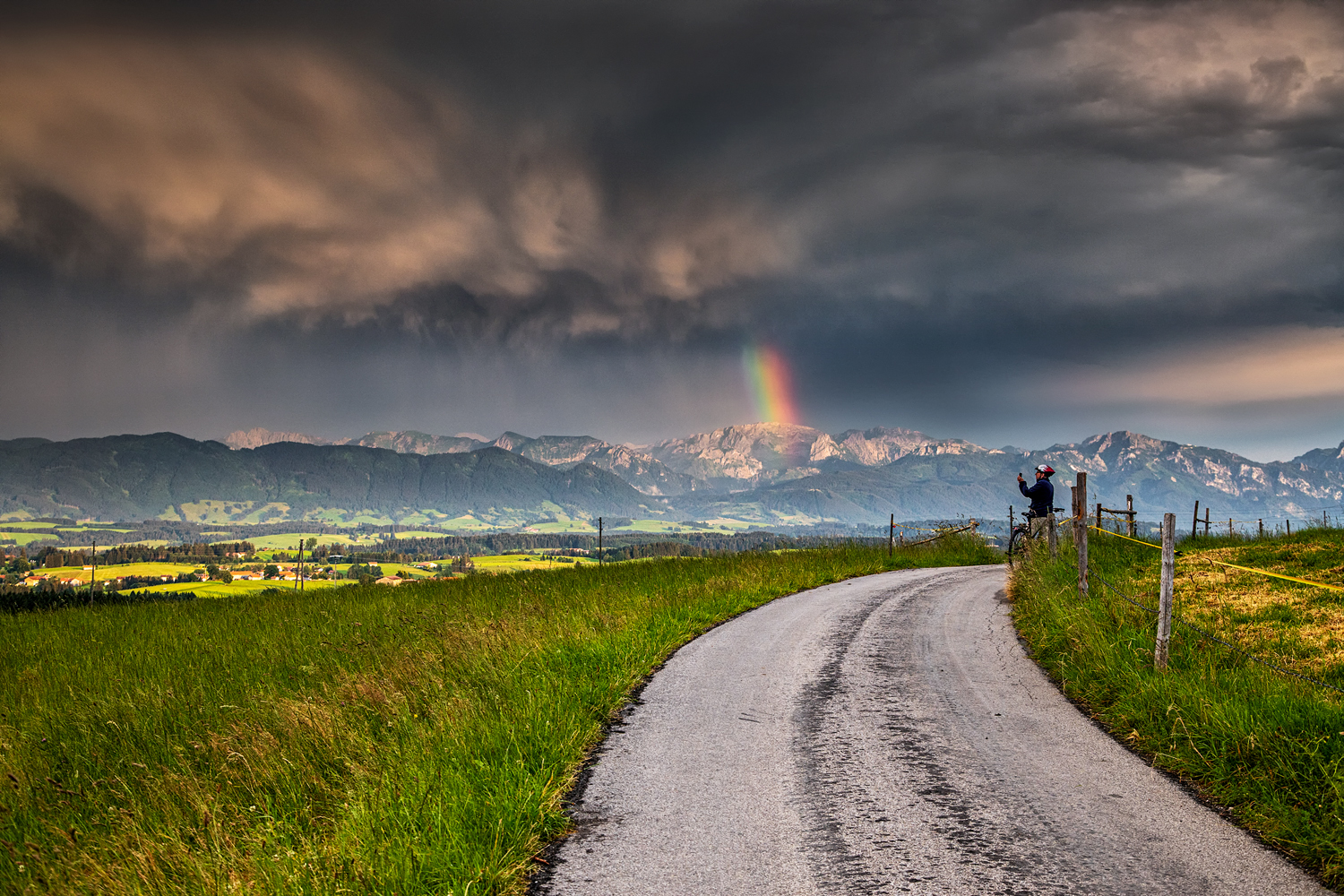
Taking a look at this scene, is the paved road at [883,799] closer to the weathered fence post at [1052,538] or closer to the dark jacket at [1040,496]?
the weathered fence post at [1052,538]

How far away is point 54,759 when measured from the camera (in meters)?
8.32

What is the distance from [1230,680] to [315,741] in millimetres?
10053

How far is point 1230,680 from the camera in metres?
7.55

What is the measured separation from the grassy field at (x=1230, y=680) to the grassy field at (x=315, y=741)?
5.70 metres

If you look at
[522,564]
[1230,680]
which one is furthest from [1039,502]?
[522,564]

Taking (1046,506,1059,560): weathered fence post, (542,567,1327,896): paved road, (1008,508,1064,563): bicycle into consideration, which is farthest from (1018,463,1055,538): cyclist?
(542,567,1327,896): paved road

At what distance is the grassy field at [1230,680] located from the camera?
17.8 feet

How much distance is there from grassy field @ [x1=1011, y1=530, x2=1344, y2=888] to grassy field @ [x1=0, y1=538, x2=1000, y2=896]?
18.7 ft

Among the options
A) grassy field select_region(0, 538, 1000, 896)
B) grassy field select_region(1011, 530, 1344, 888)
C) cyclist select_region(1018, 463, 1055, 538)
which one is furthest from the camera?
cyclist select_region(1018, 463, 1055, 538)

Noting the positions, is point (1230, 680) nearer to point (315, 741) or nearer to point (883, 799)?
point (883, 799)

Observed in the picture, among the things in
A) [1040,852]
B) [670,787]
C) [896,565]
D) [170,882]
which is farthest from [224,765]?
[896,565]

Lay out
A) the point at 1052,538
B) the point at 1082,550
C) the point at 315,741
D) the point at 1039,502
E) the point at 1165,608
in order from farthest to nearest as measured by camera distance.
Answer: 1. the point at 1039,502
2. the point at 1052,538
3. the point at 1082,550
4. the point at 1165,608
5. the point at 315,741

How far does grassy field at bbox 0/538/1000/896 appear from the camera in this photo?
495cm

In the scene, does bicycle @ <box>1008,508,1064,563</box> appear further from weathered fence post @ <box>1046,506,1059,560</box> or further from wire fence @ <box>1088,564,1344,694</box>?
wire fence @ <box>1088,564,1344,694</box>
